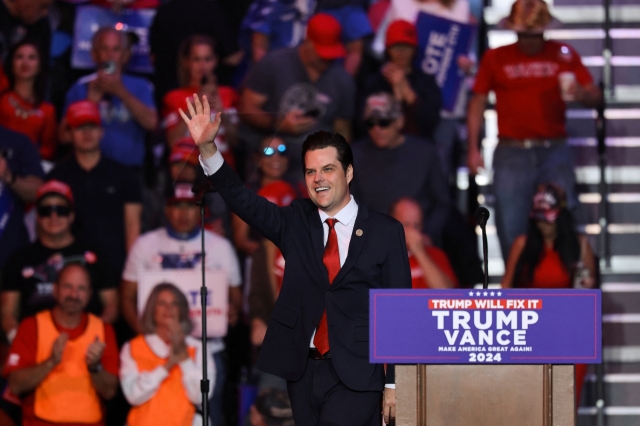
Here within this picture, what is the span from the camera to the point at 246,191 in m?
4.23

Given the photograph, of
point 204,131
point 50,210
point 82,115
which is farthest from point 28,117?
point 204,131

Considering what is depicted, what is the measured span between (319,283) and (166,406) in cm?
314

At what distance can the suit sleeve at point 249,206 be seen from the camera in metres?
4.17

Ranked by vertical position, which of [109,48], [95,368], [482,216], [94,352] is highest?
[109,48]

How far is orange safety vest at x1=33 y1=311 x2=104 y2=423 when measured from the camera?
6.96m

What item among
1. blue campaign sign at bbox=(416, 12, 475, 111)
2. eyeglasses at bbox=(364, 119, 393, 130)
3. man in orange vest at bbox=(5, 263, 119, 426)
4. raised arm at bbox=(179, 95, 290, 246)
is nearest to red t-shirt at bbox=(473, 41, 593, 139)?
blue campaign sign at bbox=(416, 12, 475, 111)

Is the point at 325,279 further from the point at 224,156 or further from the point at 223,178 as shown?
the point at 224,156

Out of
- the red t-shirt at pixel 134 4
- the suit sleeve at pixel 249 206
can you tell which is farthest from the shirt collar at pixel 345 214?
the red t-shirt at pixel 134 4

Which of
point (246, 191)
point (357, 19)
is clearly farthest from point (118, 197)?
point (246, 191)

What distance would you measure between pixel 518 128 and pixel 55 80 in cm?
382

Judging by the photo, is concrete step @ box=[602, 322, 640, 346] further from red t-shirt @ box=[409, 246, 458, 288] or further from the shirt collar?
the shirt collar

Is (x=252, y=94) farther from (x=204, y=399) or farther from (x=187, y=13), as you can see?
(x=204, y=399)

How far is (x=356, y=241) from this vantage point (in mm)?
4301

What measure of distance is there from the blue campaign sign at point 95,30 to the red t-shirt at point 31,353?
7.60ft
